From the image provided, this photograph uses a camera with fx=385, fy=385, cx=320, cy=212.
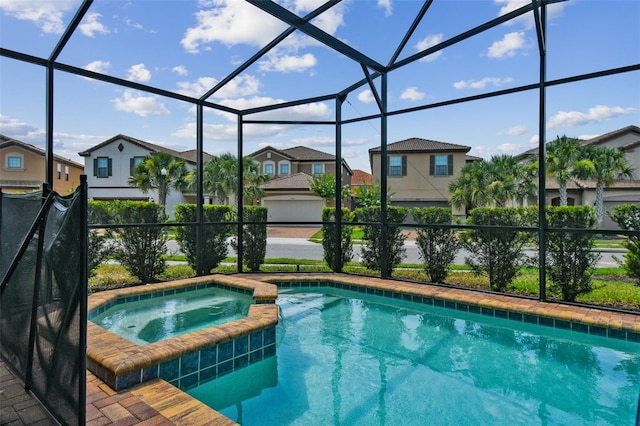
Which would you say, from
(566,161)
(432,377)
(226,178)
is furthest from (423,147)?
(432,377)

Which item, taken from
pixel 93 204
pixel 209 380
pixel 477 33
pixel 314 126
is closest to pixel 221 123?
pixel 314 126

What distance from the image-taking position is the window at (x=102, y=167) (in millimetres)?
23703

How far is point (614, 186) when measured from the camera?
17984 millimetres

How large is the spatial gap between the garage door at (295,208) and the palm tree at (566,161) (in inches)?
483

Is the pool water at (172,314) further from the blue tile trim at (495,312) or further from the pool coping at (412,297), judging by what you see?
the blue tile trim at (495,312)

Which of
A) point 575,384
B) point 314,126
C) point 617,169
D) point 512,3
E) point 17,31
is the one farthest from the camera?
point 617,169

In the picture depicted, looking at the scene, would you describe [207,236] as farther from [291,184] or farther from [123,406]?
[291,184]

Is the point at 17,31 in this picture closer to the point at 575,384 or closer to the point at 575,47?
the point at 575,384

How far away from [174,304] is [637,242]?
632 centimetres

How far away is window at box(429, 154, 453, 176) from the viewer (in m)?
22.2

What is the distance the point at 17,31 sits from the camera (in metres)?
4.24

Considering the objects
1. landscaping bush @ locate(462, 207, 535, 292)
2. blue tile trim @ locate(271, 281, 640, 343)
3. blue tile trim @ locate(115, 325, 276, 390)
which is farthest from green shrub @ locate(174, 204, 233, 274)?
landscaping bush @ locate(462, 207, 535, 292)

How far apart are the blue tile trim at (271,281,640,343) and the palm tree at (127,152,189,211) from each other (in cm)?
1555

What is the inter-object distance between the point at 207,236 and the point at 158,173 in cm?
1453
